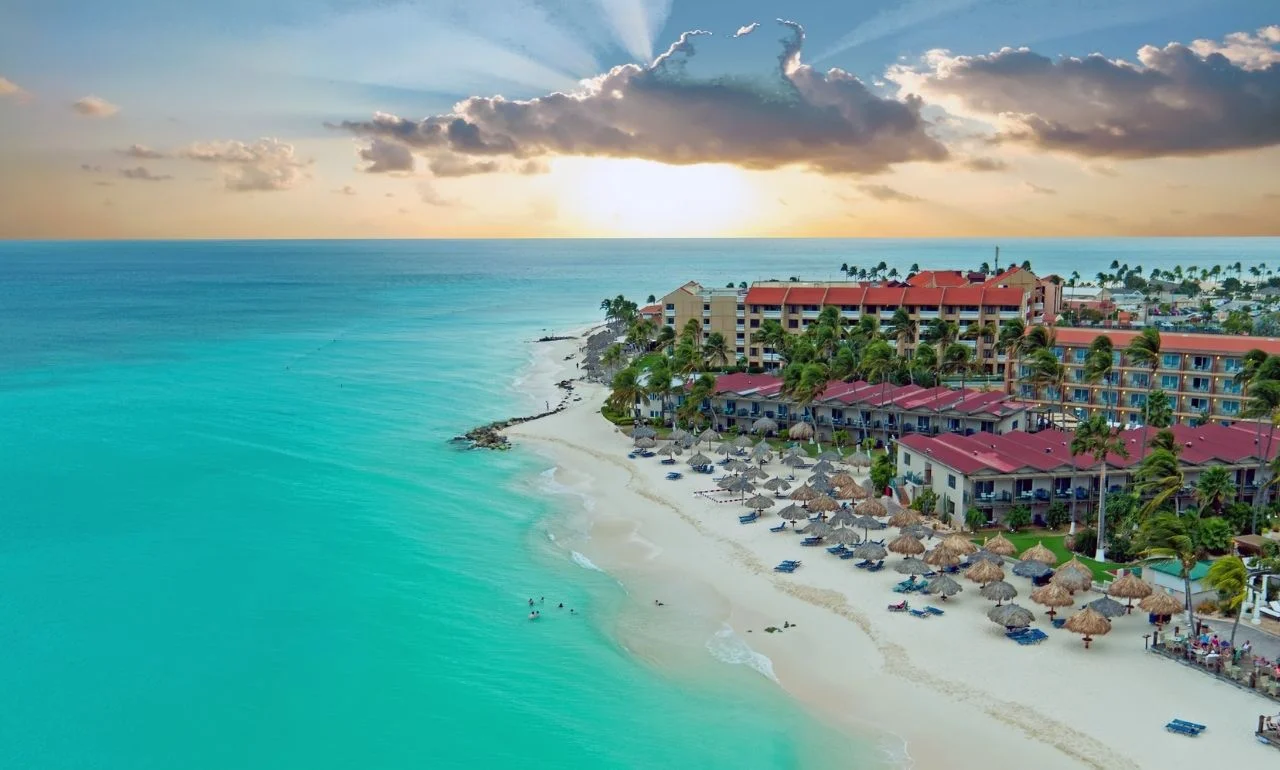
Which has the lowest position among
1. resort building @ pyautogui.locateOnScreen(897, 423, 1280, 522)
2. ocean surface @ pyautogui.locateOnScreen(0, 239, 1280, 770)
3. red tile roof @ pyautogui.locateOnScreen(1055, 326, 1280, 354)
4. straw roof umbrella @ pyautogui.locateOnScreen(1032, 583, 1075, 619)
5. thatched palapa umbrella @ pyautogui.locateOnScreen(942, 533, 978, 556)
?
ocean surface @ pyautogui.locateOnScreen(0, 239, 1280, 770)

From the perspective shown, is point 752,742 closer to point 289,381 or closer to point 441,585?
point 441,585

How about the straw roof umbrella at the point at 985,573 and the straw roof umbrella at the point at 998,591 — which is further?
the straw roof umbrella at the point at 985,573

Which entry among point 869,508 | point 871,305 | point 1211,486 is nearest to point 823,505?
point 869,508

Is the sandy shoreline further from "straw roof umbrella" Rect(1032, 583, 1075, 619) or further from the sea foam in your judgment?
"straw roof umbrella" Rect(1032, 583, 1075, 619)

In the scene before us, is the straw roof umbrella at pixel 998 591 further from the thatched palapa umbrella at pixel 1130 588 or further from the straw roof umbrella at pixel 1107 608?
the thatched palapa umbrella at pixel 1130 588

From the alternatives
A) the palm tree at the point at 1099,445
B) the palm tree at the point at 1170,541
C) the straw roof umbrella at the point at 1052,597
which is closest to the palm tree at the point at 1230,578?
the palm tree at the point at 1170,541

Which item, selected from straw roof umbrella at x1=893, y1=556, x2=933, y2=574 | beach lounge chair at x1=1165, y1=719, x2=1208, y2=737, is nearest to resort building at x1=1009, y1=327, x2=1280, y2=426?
straw roof umbrella at x1=893, y1=556, x2=933, y2=574

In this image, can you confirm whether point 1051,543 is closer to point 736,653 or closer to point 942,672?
point 942,672
